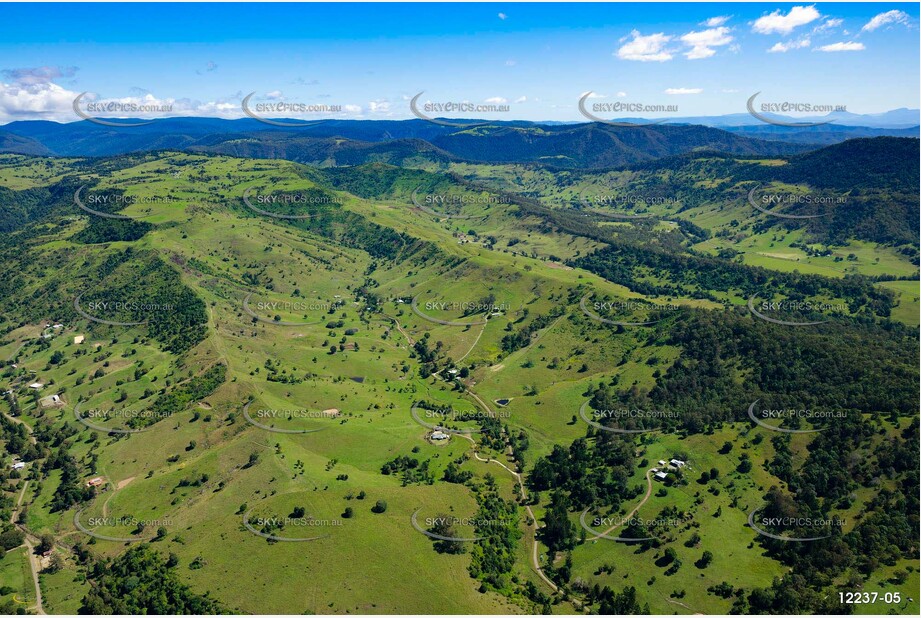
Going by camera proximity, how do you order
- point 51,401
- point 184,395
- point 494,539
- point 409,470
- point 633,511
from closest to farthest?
1. point 494,539
2. point 633,511
3. point 409,470
4. point 184,395
5. point 51,401

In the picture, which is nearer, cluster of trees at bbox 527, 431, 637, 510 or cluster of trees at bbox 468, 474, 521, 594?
cluster of trees at bbox 468, 474, 521, 594

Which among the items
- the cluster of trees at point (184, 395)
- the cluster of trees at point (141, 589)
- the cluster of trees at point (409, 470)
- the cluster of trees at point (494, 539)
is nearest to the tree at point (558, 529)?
the cluster of trees at point (494, 539)

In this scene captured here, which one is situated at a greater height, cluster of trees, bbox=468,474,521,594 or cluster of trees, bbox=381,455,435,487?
cluster of trees, bbox=381,455,435,487

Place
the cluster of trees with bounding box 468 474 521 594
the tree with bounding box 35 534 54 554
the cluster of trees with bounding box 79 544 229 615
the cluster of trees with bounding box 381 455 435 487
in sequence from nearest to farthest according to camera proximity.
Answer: the cluster of trees with bounding box 79 544 229 615
the cluster of trees with bounding box 468 474 521 594
the tree with bounding box 35 534 54 554
the cluster of trees with bounding box 381 455 435 487

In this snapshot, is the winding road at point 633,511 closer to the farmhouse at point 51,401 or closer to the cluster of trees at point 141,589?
the cluster of trees at point 141,589

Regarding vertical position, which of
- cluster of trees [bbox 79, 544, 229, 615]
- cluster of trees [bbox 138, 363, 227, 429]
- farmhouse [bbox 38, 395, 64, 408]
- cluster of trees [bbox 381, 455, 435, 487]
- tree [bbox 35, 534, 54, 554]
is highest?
cluster of trees [bbox 138, 363, 227, 429]

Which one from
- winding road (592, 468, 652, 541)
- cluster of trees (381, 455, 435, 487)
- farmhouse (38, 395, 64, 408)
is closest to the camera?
winding road (592, 468, 652, 541)

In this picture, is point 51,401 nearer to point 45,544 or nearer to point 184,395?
point 184,395

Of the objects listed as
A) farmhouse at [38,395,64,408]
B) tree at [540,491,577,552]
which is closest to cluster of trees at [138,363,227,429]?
farmhouse at [38,395,64,408]

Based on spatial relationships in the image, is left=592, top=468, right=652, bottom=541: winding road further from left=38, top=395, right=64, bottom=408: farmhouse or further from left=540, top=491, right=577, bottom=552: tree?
left=38, top=395, right=64, bottom=408: farmhouse

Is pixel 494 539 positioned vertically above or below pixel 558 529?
below

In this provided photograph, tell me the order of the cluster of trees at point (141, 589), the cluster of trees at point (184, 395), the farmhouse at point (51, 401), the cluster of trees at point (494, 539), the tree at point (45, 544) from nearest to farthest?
1. the cluster of trees at point (141, 589)
2. the cluster of trees at point (494, 539)
3. the tree at point (45, 544)
4. the cluster of trees at point (184, 395)
5. the farmhouse at point (51, 401)

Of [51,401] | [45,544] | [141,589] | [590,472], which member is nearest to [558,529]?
[590,472]

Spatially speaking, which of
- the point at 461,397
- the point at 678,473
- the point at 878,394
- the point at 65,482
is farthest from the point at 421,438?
the point at 878,394
